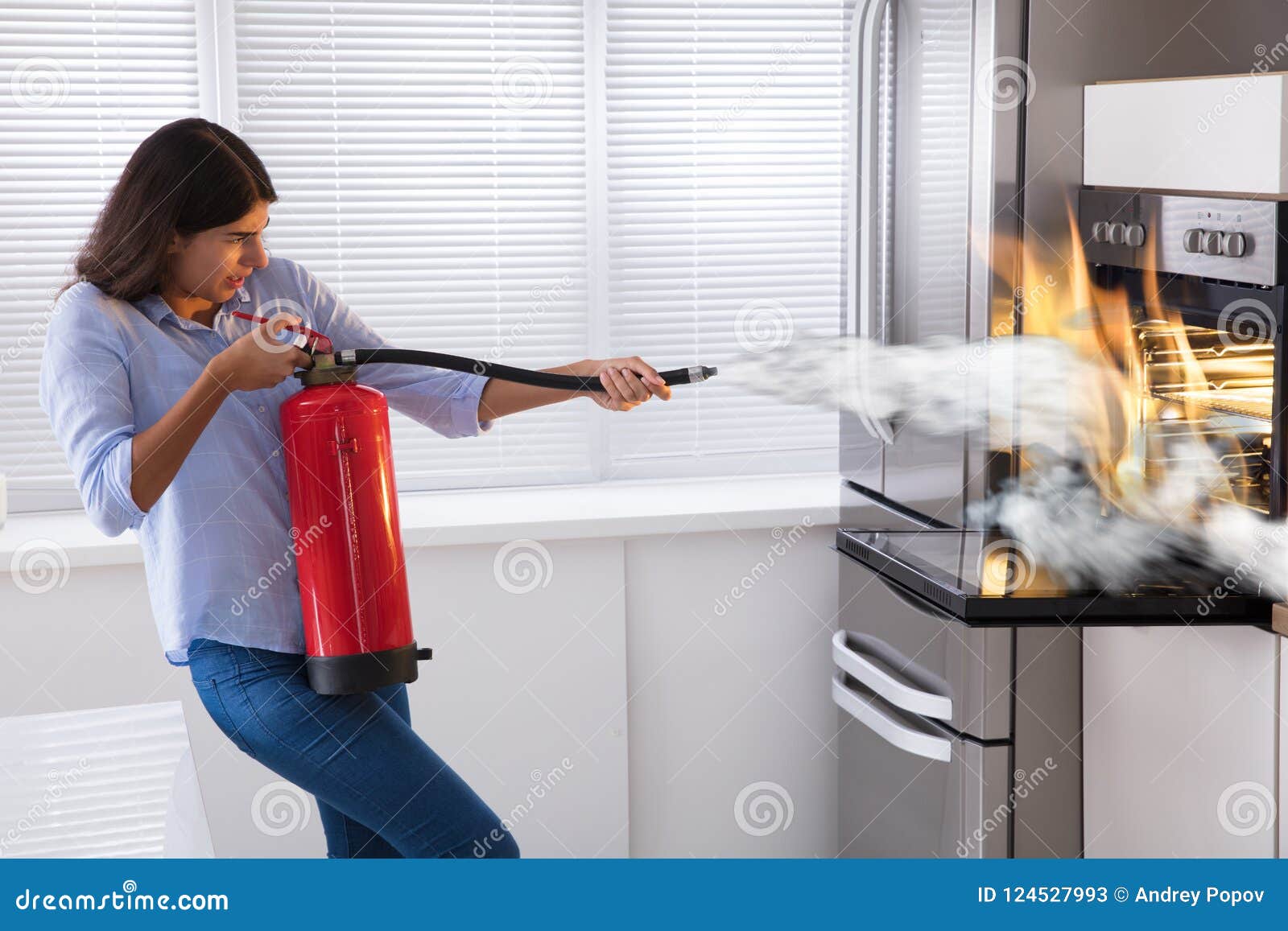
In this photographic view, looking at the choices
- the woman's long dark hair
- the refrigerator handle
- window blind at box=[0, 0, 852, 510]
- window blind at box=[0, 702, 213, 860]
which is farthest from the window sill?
the woman's long dark hair

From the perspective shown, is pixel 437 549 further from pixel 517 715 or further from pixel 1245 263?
pixel 1245 263

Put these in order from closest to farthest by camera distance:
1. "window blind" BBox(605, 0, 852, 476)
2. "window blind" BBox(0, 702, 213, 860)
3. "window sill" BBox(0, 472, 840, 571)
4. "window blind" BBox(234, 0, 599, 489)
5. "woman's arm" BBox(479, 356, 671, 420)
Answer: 1. "window blind" BBox(0, 702, 213, 860)
2. "woman's arm" BBox(479, 356, 671, 420)
3. "window sill" BBox(0, 472, 840, 571)
4. "window blind" BBox(234, 0, 599, 489)
5. "window blind" BBox(605, 0, 852, 476)

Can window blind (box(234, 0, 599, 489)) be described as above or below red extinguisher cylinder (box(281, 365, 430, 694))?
above

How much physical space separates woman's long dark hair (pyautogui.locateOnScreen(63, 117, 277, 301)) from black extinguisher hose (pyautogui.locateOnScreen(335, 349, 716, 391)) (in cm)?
22

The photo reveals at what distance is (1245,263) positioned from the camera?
5.62 ft

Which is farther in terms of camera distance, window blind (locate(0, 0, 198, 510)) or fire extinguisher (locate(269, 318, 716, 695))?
window blind (locate(0, 0, 198, 510))

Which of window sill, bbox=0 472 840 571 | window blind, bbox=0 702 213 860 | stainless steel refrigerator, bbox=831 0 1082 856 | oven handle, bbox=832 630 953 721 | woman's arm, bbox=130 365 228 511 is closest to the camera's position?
window blind, bbox=0 702 213 860

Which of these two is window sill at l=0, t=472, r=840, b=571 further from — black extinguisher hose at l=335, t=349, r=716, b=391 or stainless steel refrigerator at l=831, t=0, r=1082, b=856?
black extinguisher hose at l=335, t=349, r=716, b=391

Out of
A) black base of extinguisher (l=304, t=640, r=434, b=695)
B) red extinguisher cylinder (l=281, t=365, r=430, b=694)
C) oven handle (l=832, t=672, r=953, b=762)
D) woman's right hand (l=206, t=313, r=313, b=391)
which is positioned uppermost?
woman's right hand (l=206, t=313, r=313, b=391)

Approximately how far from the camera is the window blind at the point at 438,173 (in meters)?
2.62

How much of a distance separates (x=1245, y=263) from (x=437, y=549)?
1.48m

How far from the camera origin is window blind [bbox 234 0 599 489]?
262cm

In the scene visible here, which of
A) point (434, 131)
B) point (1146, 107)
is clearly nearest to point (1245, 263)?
point (1146, 107)

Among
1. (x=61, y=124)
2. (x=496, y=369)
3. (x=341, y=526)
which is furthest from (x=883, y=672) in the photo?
(x=61, y=124)
